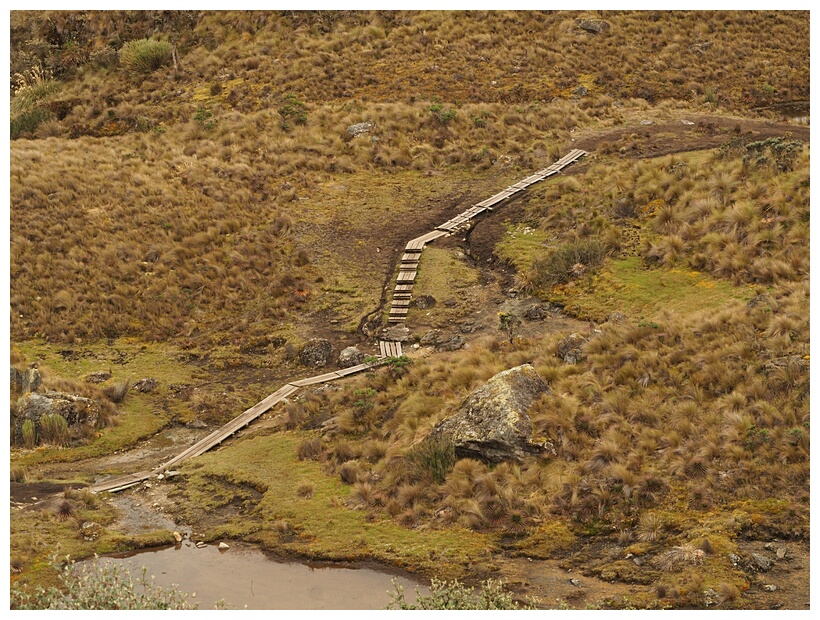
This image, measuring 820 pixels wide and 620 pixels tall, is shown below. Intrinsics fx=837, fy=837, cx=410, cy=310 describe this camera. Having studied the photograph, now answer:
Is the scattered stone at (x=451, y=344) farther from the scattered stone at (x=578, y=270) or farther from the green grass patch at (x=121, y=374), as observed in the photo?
the green grass patch at (x=121, y=374)

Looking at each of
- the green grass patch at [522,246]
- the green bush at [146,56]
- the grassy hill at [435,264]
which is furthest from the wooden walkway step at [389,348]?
the green bush at [146,56]

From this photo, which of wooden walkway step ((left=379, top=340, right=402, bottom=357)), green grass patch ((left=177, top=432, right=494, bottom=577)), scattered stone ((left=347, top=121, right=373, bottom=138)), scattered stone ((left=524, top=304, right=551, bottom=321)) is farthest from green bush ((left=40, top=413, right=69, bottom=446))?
scattered stone ((left=347, top=121, right=373, bottom=138))

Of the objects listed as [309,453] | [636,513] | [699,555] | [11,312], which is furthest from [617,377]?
[11,312]

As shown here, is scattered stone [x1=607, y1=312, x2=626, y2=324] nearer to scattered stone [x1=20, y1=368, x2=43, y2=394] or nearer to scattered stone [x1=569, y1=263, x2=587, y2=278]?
scattered stone [x1=569, y1=263, x2=587, y2=278]

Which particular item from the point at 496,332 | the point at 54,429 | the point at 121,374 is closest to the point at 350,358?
the point at 496,332

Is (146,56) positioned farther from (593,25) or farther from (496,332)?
(496,332)

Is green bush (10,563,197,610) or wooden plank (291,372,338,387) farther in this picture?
wooden plank (291,372,338,387)

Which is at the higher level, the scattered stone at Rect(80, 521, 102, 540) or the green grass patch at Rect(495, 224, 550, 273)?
the green grass patch at Rect(495, 224, 550, 273)
